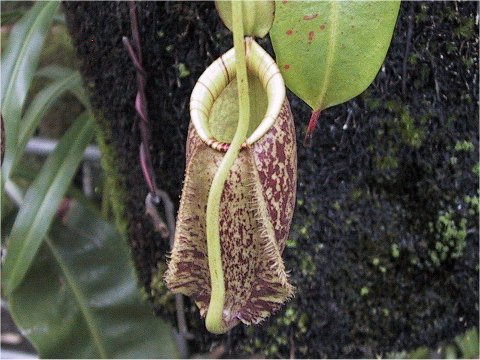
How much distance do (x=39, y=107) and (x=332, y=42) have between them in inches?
21.2

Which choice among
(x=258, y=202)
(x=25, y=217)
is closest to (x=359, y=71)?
(x=258, y=202)

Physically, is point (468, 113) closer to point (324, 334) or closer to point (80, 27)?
point (324, 334)

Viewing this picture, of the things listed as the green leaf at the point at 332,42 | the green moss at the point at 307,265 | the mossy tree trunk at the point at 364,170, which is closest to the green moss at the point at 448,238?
the mossy tree trunk at the point at 364,170

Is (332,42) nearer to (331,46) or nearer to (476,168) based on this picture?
(331,46)

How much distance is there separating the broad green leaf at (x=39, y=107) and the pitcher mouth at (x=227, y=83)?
41 cm

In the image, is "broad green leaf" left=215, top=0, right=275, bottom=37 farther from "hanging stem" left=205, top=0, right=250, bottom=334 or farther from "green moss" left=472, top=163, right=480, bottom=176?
"green moss" left=472, top=163, right=480, bottom=176

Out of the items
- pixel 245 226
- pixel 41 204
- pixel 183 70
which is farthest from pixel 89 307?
pixel 245 226

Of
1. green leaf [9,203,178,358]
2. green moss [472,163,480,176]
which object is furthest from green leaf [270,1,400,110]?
green leaf [9,203,178,358]

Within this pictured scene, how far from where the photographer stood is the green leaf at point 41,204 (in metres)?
0.70

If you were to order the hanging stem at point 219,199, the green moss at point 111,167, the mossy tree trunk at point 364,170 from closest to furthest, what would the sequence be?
the hanging stem at point 219,199, the mossy tree trunk at point 364,170, the green moss at point 111,167

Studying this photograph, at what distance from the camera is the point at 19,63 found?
2.13 ft

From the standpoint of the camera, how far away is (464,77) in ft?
1.78

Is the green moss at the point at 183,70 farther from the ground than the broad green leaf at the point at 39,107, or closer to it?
farther from the ground

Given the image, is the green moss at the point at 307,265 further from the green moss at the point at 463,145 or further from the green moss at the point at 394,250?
the green moss at the point at 463,145
